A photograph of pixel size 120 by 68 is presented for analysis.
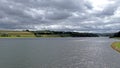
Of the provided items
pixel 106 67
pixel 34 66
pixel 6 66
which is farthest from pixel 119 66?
pixel 6 66

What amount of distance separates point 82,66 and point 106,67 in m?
4.22

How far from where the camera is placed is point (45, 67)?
31.7m

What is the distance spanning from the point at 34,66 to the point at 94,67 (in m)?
10.7

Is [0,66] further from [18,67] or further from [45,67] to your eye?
[45,67]

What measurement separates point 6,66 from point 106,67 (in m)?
17.9

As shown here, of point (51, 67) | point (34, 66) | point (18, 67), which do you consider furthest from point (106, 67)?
point (18, 67)

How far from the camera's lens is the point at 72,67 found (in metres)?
32.0

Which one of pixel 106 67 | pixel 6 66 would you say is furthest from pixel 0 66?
pixel 106 67

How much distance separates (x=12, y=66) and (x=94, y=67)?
14.6 meters

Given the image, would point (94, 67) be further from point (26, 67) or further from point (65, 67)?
point (26, 67)

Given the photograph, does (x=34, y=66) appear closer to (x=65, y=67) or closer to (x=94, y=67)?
(x=65, y=67)

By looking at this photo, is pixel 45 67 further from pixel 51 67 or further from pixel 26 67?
pixel 26 67

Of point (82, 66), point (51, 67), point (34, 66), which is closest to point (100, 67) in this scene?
point (82, 66)

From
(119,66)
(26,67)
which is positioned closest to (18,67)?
(26,67)
